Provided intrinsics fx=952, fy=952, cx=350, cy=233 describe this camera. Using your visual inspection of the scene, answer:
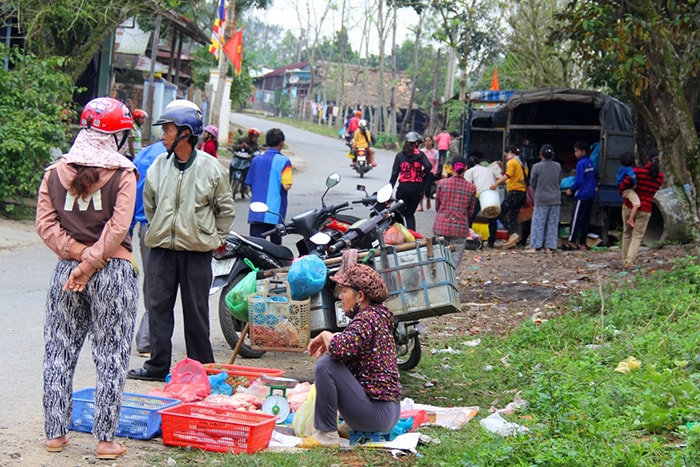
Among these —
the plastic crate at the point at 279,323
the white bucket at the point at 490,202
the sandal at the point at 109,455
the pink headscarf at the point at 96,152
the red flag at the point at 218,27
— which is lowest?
the sandal at the point at 109,455

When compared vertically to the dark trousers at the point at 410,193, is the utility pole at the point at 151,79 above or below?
above

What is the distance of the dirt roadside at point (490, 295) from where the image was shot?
5336 millimetres

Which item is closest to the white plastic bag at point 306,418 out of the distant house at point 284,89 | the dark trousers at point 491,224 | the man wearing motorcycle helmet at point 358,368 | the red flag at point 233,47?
the man wearing motorcycle helmet at point 358,368

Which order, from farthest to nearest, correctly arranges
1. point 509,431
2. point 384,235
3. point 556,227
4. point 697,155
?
point 556,227 → point 697,155 → point 384,235 → point 509,431

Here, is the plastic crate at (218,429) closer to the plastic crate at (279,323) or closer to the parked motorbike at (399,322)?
the plastic crate at (279,323)

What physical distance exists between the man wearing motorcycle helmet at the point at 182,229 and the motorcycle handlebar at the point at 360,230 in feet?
3.02

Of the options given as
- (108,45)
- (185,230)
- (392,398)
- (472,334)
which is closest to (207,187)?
(185,230)

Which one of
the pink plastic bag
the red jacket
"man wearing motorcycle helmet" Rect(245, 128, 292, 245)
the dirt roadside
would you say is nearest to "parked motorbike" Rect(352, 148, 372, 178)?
the dirt roadside

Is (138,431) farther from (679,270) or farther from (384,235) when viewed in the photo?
(679,270)

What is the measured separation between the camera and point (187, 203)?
6.86 metres

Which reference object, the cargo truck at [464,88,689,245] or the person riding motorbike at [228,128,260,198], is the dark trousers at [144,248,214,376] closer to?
the cargo truck at [464,88,689,245]

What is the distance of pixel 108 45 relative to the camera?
2431cm

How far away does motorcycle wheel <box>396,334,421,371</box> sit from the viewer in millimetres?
7797

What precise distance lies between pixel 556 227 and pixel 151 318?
10094mm
